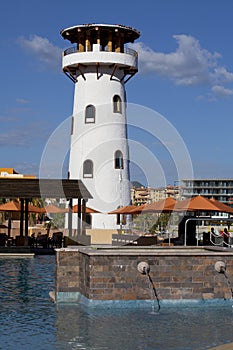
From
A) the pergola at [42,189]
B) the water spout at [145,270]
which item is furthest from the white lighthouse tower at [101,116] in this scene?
the water spout at [145,270]

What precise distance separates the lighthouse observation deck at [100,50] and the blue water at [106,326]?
79.2 feet

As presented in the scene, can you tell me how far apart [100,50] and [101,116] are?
401 centimetres

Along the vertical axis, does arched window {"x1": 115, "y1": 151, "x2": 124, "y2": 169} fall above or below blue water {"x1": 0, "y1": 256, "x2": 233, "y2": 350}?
above

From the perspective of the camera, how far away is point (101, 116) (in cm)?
3844

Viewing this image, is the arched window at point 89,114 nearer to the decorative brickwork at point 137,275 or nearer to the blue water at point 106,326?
the blue water at point 106,326

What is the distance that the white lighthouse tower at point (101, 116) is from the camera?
3812cm

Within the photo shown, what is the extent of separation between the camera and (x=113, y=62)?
126 feet

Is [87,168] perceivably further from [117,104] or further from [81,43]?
[81,43]

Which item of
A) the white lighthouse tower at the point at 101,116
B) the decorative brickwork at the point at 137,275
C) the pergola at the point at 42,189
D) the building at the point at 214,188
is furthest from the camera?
the building at the point at 214,188

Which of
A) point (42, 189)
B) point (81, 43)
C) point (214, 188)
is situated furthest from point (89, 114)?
point (214, 188)

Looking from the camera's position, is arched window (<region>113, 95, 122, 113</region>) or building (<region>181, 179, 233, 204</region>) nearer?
arched window (<region>113, 95, 122, 113</region>)

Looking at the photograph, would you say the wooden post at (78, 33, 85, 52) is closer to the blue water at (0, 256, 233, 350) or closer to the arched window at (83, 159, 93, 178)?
the arched window at (83, 159, 93, 178)

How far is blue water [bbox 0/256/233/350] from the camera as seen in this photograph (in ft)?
36.3

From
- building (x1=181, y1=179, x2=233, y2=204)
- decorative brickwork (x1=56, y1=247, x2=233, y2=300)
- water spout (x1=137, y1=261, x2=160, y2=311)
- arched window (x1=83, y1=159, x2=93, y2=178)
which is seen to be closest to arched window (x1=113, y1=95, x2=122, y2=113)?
arched window (x1=83, y1=159, x2=93, y2=178)
